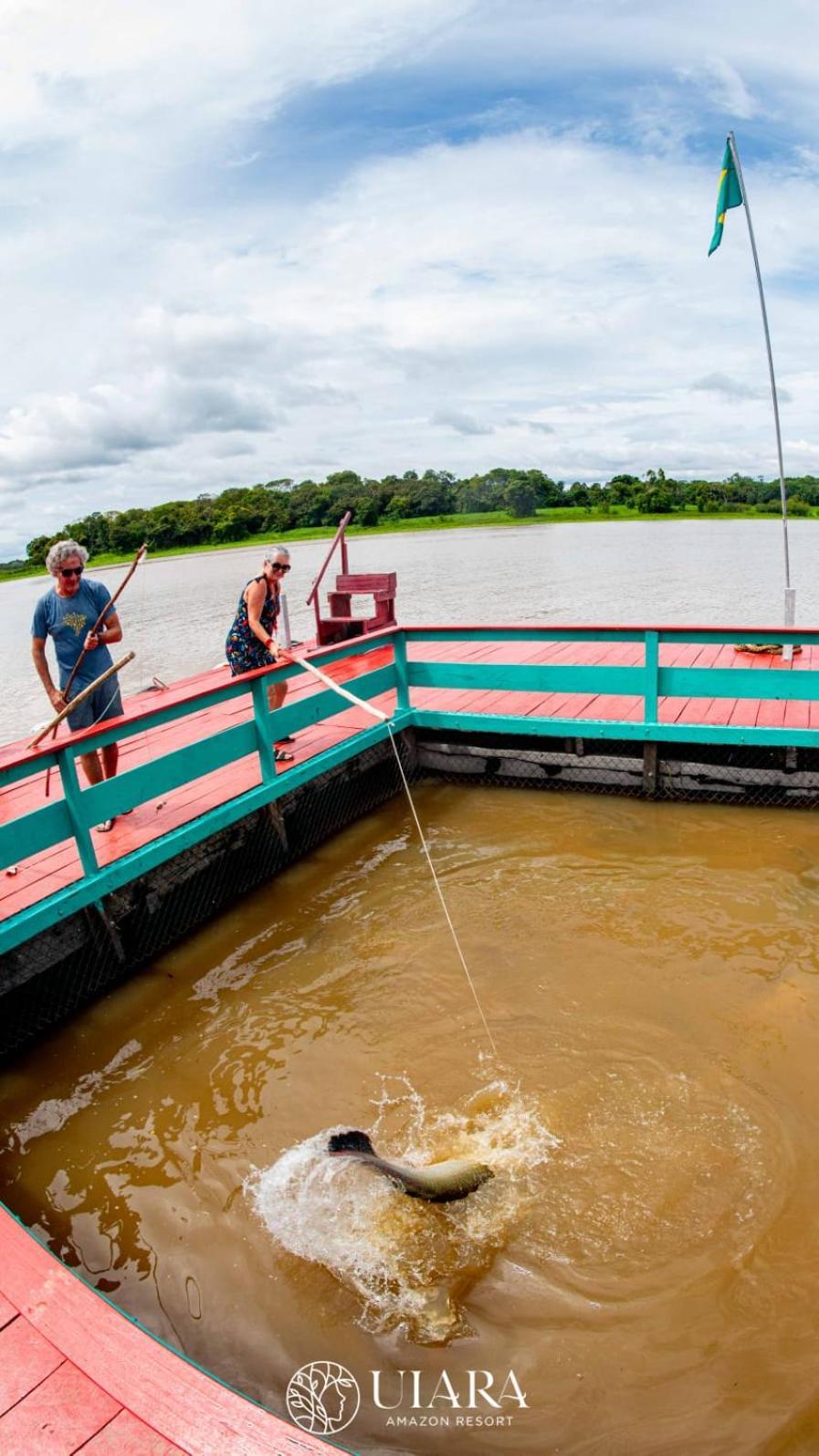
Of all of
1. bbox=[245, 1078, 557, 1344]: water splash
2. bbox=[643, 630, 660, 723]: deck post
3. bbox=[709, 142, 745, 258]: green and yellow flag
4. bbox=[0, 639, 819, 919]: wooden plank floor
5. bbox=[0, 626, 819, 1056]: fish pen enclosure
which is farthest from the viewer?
bbox=[709, 142, 745, 258]: green and yellow flag

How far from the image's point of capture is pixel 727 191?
862 centimetres

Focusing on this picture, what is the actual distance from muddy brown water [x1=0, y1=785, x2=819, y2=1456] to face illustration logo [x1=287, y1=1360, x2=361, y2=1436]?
0.15 feet

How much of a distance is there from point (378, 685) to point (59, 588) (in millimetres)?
2889

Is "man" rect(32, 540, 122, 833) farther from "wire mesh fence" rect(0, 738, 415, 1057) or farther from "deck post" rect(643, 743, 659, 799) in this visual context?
"deck post" rect(643, 743, 659, 799)

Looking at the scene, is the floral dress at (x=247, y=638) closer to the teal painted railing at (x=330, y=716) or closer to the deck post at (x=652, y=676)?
the teal painted railing at (x=330, y=716)

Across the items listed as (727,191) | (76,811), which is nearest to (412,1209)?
(76,811)

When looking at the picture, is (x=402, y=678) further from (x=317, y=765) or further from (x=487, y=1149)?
(x=487, y=1149)

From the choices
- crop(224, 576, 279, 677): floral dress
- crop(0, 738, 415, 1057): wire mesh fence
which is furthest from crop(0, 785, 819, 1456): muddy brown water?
crop(224, 576, 279, 677): floral dress

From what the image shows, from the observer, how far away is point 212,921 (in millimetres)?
5488

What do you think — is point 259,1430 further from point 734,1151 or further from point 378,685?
point 378,685

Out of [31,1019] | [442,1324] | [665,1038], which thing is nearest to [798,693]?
[665,1038]

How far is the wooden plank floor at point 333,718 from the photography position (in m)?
5.00

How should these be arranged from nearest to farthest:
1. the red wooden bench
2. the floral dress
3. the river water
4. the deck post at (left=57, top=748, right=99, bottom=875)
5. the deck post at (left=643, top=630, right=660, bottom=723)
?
the deck post at (left=57, top=748, right=99, bottom=875), the floral dress, the deck post at (left=643, top=630, right=660, bottom=723), the red wooden bench, the river water

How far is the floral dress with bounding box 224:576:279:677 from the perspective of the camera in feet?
20.1
